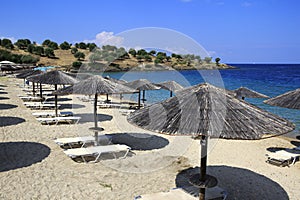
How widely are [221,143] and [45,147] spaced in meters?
5.88

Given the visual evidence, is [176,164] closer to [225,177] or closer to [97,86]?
[225,177]

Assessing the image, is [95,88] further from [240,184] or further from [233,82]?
[233,82]

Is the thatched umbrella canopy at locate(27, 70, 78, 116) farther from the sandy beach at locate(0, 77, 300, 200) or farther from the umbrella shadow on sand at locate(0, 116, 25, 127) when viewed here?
the sandy beach at locate(0, 77, 300, 200)

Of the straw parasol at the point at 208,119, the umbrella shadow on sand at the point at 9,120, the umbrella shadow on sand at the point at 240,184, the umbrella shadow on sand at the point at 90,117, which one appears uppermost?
the straw parasol at the point at 208,119

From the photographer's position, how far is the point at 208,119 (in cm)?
373

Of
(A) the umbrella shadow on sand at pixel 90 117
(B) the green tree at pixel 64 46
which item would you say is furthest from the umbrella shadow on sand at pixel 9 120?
(B) the green tree at pixel 64 46

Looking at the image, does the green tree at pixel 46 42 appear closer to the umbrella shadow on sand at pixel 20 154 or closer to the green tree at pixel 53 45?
the green tree at pixel 53 45

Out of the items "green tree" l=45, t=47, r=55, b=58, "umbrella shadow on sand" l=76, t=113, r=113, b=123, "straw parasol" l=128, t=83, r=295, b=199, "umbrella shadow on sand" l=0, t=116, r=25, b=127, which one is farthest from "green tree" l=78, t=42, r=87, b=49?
"straw parasol" l=128, t=83, r=295, b=199

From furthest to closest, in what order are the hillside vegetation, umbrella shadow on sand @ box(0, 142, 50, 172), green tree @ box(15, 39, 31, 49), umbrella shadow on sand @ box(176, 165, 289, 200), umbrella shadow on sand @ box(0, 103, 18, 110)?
green tree @ box(15, 39, 31, 49) < the hillside vegetation < umbrella shadow on sand @ box(0, 103, 18, 110) < umbrella shadow on sand @ box(0, 142, 50, 172) < umbrella shadow on sand @ box(176, 165, 289, 200)

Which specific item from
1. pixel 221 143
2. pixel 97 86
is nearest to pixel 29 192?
pixel 97 86

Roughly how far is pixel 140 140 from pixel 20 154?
12.5 ft

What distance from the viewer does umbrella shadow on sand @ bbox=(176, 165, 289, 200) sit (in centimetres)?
524

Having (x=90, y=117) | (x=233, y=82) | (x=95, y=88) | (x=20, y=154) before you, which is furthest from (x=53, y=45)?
(x=20, y=154)

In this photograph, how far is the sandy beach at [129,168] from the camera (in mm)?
Answer: 5129
